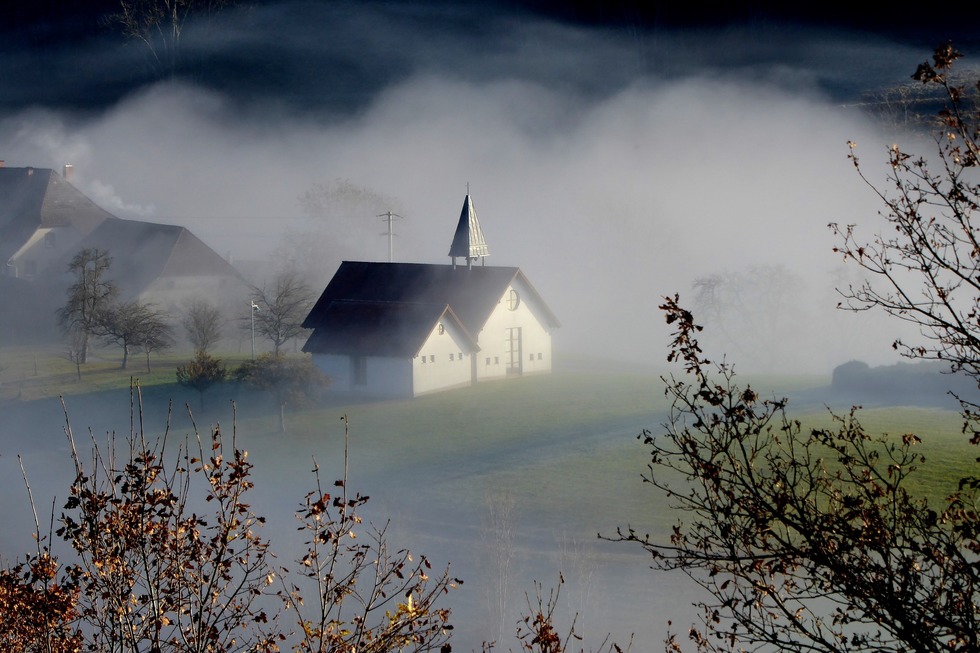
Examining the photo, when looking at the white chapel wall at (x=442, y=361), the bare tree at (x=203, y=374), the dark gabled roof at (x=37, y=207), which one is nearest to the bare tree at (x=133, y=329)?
the bare tree at (x=203, y=374)

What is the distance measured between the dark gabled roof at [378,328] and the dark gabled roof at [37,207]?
87.9 ft

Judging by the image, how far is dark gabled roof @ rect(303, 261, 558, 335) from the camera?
3650 cm

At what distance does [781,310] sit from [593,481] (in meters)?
33.1

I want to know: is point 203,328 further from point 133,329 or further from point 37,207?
point 37,207

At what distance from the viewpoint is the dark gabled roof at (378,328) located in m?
33.4

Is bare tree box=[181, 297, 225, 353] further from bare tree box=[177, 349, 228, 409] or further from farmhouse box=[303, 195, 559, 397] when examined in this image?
bare tree box=[177, 349, 228, 409]

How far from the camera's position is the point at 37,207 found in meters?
55.5

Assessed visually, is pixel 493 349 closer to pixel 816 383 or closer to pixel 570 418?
pixel 570 418

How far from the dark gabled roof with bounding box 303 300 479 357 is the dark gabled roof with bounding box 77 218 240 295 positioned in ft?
57.0

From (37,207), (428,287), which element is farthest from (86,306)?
(37,207)

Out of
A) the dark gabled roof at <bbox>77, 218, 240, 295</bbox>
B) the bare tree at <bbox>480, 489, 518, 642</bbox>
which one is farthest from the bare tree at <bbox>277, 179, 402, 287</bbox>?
the bare tree at <bbox>480, 489, 518, 642</bbox>

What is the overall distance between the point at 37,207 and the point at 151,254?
9.06m

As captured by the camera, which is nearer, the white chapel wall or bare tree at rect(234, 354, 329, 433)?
bare tree at rect(234, 354, 329, 433)

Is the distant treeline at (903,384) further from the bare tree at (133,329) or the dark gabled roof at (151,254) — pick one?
the dark gabled roof at (151,254)
